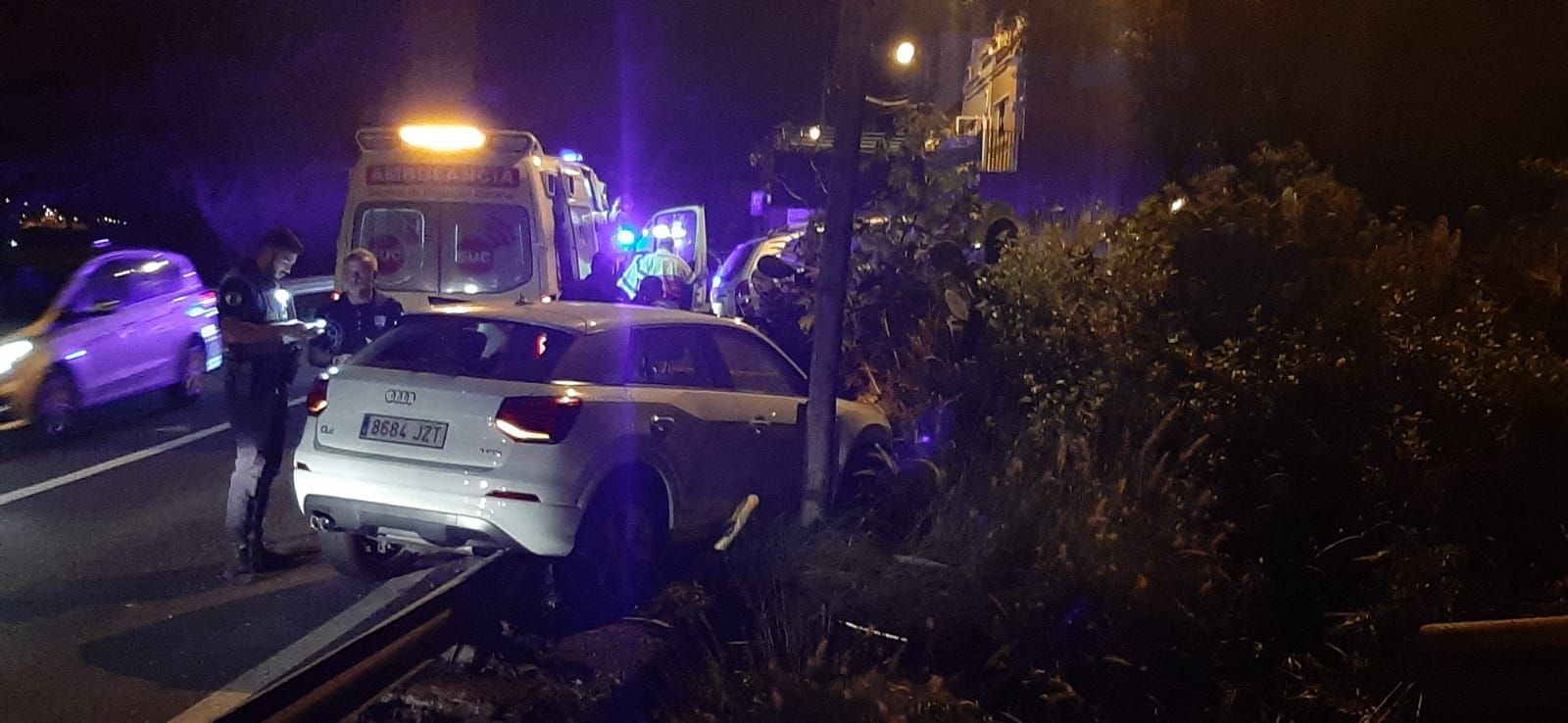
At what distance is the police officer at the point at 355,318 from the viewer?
7.42 metres

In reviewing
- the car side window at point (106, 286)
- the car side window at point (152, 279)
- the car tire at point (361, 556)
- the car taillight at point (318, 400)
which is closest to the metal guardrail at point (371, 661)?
the car taillight at point (318, 400)

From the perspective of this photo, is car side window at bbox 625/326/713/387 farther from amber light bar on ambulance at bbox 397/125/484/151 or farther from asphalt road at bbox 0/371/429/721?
amber light bar on ambulance at bbox 397/125/484/151

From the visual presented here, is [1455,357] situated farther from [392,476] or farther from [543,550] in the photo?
[392,476]

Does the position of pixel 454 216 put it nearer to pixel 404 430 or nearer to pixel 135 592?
pixel 135 592

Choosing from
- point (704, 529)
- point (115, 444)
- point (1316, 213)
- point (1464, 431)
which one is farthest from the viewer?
point (115, 444)

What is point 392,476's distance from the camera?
236 inches

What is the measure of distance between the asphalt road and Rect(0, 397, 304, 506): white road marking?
0.8 inches

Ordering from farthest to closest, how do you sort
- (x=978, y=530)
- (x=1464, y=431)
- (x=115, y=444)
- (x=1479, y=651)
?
(x=115, y=444) < (x=1464, y=431) < (x=978, y=530) < (x=1479, y=651)

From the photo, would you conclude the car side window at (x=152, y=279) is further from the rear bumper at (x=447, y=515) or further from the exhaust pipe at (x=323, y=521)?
the rear bumper at (x=447, y=515)

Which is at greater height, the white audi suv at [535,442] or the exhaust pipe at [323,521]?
the white audi suv at [535,442]

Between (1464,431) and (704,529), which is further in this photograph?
(704,529)

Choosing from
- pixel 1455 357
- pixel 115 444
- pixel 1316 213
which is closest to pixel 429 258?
pixel 115 444

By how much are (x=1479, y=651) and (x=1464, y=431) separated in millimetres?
2216

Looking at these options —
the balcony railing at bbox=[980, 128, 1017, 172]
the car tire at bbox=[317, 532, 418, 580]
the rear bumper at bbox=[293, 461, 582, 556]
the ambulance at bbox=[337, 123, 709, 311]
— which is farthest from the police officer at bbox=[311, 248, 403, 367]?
the balcony railing at bbox=[980, 128, 1017, 172]
